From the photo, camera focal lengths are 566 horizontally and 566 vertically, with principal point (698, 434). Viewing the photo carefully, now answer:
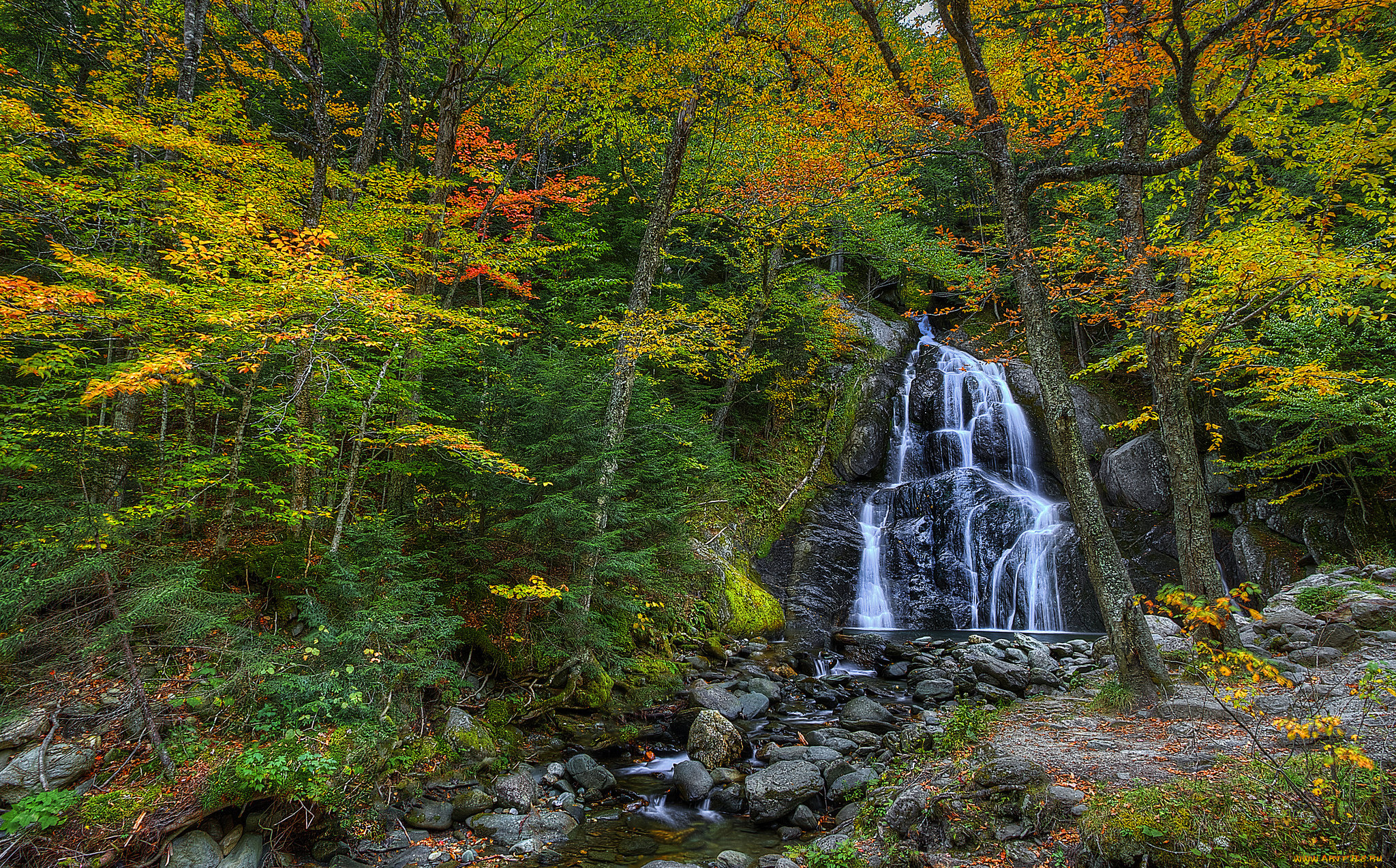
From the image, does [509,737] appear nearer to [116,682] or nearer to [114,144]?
[116,682]

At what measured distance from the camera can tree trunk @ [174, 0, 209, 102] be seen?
670cm

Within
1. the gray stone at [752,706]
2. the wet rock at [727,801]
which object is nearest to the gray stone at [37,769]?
the wet rock at [727,801]

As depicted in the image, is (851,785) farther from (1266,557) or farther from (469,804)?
(1266,557)

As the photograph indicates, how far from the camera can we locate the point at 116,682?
15.2 feet

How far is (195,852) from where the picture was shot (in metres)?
4.03

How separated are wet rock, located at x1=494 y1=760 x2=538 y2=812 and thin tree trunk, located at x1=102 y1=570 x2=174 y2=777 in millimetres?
2585

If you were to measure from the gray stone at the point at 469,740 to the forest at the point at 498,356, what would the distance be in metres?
0.05

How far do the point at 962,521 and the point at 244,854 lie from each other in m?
14.1

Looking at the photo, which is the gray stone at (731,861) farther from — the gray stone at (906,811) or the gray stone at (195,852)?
the gray stone at (195,852)

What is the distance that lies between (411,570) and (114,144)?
569cm

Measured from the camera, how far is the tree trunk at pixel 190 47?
264 inches

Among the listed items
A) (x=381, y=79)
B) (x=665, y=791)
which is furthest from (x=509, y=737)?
(x=381, y=79)

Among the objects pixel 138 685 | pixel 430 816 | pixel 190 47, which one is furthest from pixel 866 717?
pixel 190 47

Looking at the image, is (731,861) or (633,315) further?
(633,315)
